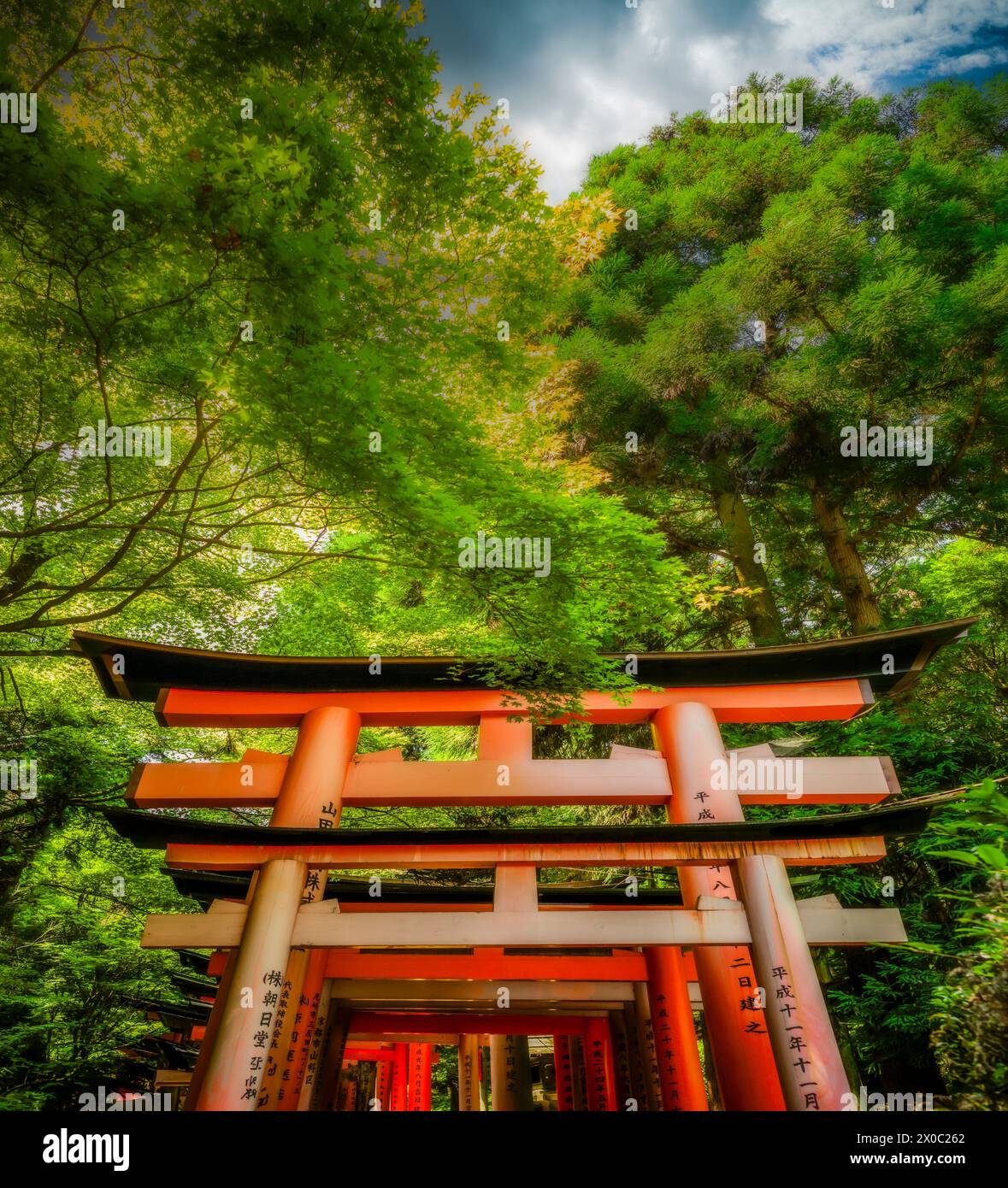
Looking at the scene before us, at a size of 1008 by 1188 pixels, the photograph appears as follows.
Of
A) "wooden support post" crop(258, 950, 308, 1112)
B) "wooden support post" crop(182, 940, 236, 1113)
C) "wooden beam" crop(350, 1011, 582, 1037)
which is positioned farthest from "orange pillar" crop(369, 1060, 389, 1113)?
"wooden support post" crop(182, 940, 236, 1113)

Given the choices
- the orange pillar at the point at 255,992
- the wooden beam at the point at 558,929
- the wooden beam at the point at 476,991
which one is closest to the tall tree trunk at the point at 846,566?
the wooden beam at the point at 558,929

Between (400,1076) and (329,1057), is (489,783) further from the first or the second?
(400,1076)

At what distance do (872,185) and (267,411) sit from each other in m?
11.7

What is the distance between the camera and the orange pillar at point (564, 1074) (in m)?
10.7

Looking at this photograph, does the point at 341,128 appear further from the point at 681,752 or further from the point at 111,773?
the point at 111,773

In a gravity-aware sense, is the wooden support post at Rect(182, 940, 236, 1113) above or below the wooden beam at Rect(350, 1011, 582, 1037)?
below

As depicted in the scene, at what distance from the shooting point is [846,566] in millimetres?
9492

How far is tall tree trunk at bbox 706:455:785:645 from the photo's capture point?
32.5ft

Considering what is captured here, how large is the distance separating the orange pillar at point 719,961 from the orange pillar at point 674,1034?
1.00 meters

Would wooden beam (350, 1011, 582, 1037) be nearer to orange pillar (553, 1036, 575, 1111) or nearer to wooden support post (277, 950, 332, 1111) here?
orange pillar (553, 1036, 575, 1111)

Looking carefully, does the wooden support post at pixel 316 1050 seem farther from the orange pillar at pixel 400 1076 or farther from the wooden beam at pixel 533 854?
the orange pillar at pixel 400 1076

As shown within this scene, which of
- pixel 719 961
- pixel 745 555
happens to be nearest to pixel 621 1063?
pixel 719 961

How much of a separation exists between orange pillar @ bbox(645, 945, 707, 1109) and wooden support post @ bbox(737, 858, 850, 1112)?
2098mm

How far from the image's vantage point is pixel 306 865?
5.01m
